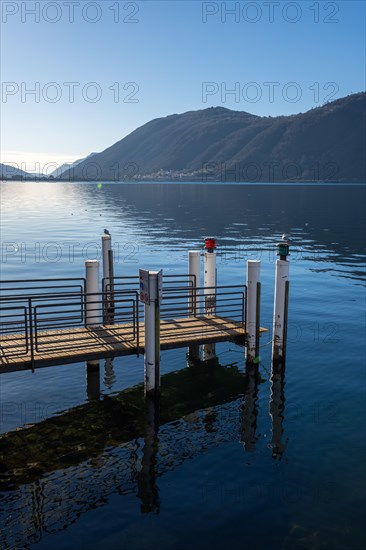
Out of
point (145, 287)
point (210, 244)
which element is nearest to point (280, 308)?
point (210, 244)

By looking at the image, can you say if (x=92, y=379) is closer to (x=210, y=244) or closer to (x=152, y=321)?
(x=152, y=321)

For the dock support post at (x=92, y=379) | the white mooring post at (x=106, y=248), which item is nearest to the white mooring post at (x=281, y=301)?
the dock support post at (x=92, y=379)

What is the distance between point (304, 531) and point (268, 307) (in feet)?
59.0

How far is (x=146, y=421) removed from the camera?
1427 centimetres

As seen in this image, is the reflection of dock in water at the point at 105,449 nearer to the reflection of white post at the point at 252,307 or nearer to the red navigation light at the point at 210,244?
the reflection of white post at the point at 252,307

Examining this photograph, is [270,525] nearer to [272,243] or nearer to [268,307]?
[268,307]

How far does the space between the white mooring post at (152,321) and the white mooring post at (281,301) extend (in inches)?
182

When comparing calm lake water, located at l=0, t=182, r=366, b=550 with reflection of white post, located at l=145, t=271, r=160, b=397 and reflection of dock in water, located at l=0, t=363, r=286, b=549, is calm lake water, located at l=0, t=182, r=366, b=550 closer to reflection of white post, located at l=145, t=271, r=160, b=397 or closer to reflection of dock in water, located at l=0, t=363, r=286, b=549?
reflection of dock in water, located at l=0, t=363, r=286, b=549

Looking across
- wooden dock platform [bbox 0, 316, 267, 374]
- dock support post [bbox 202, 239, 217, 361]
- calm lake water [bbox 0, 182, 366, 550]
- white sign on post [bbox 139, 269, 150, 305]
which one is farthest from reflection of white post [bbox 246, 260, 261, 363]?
white sign on post [bbox 139, 269, 150, 305]

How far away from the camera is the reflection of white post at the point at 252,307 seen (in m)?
16.1

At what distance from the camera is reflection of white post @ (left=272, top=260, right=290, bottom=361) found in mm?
16625

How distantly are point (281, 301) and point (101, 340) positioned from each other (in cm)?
580

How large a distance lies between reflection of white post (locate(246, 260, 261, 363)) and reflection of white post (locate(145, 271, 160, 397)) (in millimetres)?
3541

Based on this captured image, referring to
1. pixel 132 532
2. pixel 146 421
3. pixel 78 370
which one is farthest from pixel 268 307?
pixel 132 532
